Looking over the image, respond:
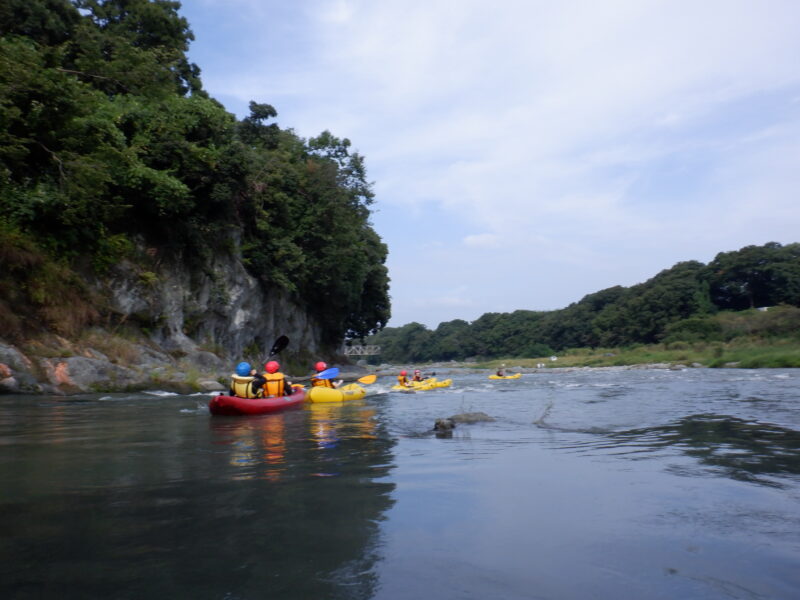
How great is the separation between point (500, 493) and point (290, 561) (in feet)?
6.12

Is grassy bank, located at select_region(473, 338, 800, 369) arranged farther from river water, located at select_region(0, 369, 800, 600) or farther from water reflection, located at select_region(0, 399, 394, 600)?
water reflection, located at select_region(0, 399, 394, 600)

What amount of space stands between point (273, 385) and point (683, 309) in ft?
188

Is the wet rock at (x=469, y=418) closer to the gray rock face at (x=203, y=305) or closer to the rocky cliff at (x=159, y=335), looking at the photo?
the rocky cliff at (x=159, y=335)

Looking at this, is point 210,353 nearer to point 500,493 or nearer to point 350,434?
point 350,434

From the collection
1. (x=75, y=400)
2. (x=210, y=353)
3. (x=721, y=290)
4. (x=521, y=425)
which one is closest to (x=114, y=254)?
(x=210, y=353)

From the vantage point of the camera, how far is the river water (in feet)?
8.38

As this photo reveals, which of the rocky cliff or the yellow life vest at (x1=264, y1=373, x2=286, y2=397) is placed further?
the rocky cliff

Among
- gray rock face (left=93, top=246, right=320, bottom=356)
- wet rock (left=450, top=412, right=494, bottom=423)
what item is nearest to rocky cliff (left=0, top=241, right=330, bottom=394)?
gray rock face (left=93, top=246, right=320, bottom=356)

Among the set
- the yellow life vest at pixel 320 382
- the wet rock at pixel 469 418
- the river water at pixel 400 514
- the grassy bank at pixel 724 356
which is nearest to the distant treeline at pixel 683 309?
the grassy bank at pixel 724 356

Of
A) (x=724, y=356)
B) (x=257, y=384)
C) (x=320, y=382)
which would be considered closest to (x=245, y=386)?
(x=257, y=384)

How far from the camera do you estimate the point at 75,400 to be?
37.4 ft

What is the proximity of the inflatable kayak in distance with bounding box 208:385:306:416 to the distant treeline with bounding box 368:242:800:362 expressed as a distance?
3888cm

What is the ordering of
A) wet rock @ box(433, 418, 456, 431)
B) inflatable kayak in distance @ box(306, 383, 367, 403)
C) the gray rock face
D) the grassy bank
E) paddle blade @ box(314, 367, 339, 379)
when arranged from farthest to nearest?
the grassy bank < the gray rock face < paddle blade @ box(314, 367, 339, 379) < inflatable kayak in distance @ box(306, 383, 367, 403) < wet rock @ box(433, 418, 456, 431)

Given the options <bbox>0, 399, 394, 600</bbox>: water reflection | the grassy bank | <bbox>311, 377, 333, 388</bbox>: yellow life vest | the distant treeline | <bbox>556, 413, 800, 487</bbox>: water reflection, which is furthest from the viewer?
the distant treeline
